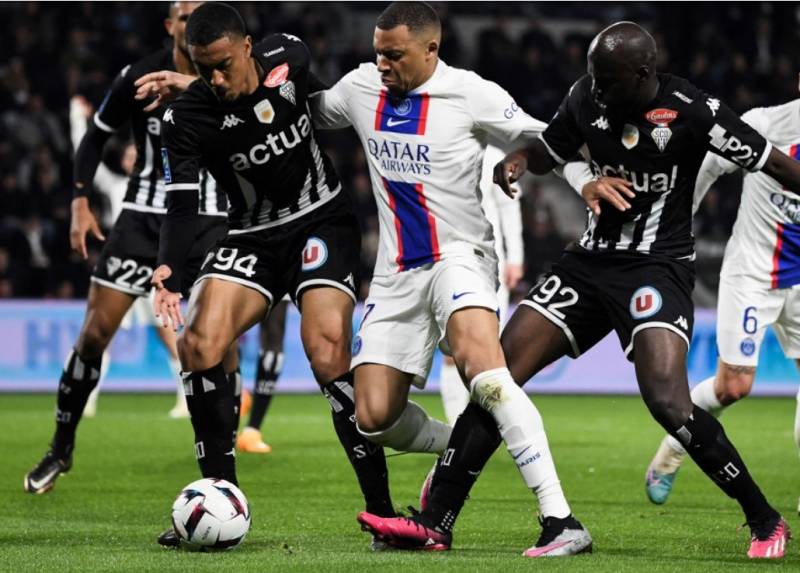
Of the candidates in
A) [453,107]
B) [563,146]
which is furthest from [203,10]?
[563,146]

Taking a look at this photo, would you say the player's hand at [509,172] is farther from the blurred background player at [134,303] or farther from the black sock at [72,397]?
the blurred background player at [134,303]

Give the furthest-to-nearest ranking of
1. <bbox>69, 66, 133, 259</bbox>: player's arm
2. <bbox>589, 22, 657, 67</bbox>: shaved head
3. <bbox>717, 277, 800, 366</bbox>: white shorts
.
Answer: <bbox>69, 66, 133, 259</bbox>: player's arm → <bbox>717, 277, 800, 366</bbox>: white shorts → <bbox>589, 22, 657, 67</bbox>: shaved head

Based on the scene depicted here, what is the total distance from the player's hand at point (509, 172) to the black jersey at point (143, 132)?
8.84 ft

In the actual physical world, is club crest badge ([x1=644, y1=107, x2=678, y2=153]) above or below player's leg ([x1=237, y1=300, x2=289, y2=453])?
above

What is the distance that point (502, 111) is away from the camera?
6078 millimetres

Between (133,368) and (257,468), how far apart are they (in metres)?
6.60

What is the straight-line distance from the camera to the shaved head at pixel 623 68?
220 inches

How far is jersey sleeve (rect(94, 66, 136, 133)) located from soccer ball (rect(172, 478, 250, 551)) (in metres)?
2.91

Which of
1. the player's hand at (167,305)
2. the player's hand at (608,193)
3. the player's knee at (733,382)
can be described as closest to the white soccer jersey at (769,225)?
the player's knee at (733,382)

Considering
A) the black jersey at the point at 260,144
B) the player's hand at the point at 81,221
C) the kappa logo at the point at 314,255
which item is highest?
the black jersey at the point at 260,144

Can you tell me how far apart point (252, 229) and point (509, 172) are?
4.21 ft

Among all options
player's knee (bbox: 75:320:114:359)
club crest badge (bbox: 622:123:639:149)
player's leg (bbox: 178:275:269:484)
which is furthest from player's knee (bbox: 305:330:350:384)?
player's knee (bbox: 75:320:114:359)

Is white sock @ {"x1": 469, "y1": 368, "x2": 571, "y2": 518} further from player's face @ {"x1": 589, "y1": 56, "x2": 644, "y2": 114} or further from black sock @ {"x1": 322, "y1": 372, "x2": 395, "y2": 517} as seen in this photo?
player's face @ {"x1": 589, "y1": 56, "x2": 644, "y2": 114}

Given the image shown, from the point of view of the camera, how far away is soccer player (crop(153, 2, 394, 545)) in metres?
6.11
